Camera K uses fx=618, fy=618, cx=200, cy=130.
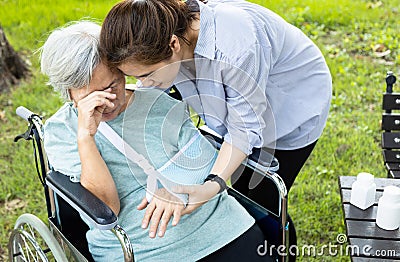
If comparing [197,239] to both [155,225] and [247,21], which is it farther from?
[247,21]

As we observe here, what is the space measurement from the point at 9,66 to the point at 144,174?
2.71m

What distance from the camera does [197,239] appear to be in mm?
2215

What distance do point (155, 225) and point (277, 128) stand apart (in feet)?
2.16

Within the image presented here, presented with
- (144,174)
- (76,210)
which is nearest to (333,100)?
(144,174)

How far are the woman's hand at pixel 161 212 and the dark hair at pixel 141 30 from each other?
0.45 metres

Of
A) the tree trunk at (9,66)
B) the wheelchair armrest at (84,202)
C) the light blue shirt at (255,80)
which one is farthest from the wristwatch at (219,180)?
the tree trunk at (9,66)

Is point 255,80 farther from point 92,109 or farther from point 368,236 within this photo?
point 368,236

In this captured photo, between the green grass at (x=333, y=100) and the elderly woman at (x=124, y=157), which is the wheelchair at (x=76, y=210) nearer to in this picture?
the elderly woman at (x=124, y=157)

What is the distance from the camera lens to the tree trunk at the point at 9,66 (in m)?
4.52

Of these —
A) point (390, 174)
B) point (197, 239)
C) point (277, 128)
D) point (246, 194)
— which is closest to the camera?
point (197, 239)

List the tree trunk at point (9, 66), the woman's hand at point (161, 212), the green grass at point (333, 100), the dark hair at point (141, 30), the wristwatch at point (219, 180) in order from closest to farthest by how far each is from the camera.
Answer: the dark hair at point (141, 30) < the woman's hand at point (161, 212) < the wristwatch at point (219, 180) < the green grass at point (333, 100) < the tree trunk at point (9, 66)

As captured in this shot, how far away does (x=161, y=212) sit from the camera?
2016 mm

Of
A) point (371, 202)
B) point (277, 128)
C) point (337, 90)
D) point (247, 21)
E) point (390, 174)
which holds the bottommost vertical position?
point (337, 90)

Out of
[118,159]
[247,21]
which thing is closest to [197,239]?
[118,159]
